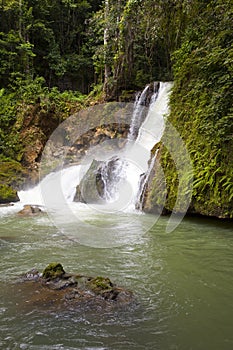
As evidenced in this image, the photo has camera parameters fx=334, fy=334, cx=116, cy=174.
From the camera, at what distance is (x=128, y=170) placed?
11773mm

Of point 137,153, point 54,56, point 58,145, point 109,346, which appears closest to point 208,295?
point 109,346

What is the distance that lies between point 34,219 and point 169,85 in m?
8.00

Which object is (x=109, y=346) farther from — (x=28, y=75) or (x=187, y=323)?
(x=28, y=75)

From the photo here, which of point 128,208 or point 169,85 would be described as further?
point 169,85

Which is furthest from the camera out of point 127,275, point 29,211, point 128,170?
point 128,170

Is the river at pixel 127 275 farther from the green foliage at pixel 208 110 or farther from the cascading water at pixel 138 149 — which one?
the green foliage at pixel 208 110

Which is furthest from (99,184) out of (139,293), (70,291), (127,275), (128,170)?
(70,291)

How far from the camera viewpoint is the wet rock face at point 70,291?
3436 millimetres

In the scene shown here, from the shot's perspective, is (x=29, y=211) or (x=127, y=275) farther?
(x=29, y=211)

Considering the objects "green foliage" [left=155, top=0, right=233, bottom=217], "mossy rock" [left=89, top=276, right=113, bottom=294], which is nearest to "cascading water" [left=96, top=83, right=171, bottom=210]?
"green foliage" [left=155, top=0, right=233, bottom=217]

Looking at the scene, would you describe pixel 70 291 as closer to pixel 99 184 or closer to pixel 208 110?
pixel 208 110

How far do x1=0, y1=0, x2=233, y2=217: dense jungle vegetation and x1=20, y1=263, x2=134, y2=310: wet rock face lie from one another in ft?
11.8

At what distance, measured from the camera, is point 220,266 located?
489cm

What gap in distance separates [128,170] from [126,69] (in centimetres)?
620
